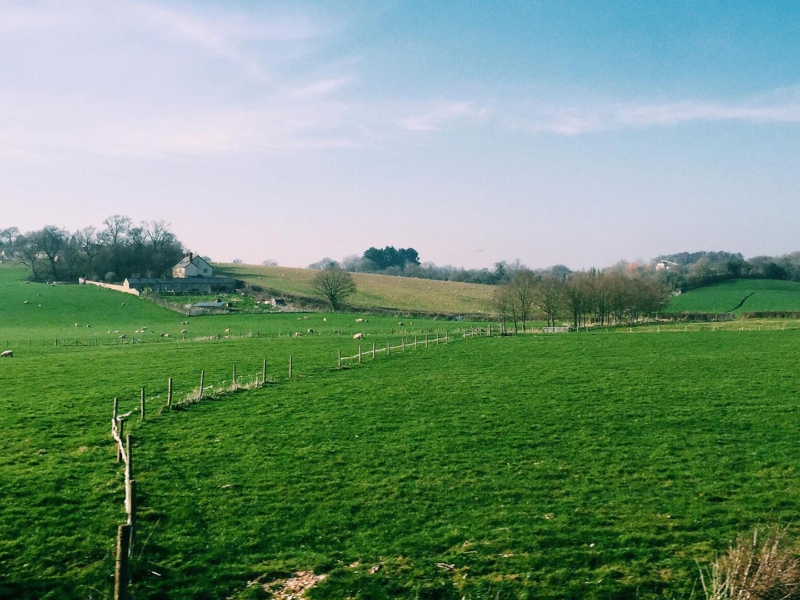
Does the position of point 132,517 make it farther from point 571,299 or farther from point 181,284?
point 181,284

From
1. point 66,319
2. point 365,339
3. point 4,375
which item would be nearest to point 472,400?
point 4,375

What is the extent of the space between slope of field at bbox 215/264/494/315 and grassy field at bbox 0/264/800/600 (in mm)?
70037

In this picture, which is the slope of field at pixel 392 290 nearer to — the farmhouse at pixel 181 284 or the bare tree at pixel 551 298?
the farmhouse at pixel 181 284

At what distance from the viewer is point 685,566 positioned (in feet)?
36.6

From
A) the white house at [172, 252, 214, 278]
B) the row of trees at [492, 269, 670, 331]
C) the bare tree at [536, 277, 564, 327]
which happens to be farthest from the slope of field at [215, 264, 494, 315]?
the bare tree at [536, 277, 564, 327]

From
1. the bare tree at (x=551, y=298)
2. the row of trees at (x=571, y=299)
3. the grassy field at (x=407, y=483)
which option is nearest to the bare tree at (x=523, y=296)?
the row of trees at (x=571, y=299)

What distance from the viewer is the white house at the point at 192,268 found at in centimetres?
12825

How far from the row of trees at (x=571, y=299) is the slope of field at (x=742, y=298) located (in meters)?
17.5

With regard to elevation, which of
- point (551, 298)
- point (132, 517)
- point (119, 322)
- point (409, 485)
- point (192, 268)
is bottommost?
point (409, 485)

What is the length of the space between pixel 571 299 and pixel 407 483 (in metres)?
68.5

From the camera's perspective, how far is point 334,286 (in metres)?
99.5

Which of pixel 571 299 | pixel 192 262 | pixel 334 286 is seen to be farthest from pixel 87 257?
pixel 571 299

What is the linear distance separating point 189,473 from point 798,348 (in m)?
44.7

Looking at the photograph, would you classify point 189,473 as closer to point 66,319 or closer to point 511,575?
point 511,575
